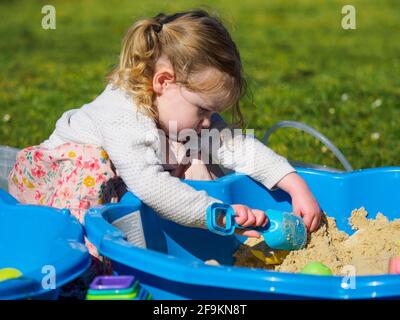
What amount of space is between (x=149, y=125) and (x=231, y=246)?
0.38m

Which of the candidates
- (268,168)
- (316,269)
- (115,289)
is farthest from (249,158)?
(115,289)

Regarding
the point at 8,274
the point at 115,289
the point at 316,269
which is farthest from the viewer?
the point at 316,269

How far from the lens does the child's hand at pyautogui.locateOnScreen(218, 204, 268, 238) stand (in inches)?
61.4

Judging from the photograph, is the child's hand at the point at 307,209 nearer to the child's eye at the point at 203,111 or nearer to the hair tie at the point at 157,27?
the child's eye at the point at 203,111

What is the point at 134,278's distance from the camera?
1.30m

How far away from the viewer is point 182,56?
1.70 m

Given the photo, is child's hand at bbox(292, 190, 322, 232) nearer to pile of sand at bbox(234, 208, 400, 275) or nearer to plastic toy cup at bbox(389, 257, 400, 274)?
pile of sand at bbox(234, 208, 400, 275)

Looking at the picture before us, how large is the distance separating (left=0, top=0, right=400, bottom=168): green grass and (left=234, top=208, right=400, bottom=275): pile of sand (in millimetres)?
503

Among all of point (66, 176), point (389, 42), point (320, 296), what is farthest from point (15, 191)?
point (389, 42)

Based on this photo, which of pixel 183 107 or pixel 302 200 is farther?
pixel 302 200

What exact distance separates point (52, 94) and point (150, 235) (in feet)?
5.79

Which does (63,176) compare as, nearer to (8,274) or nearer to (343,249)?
(8,274)

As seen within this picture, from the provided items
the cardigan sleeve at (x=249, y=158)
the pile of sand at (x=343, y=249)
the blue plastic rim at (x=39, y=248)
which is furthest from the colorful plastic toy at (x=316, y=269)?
the blue plastic rim at (x=39, y=248)
